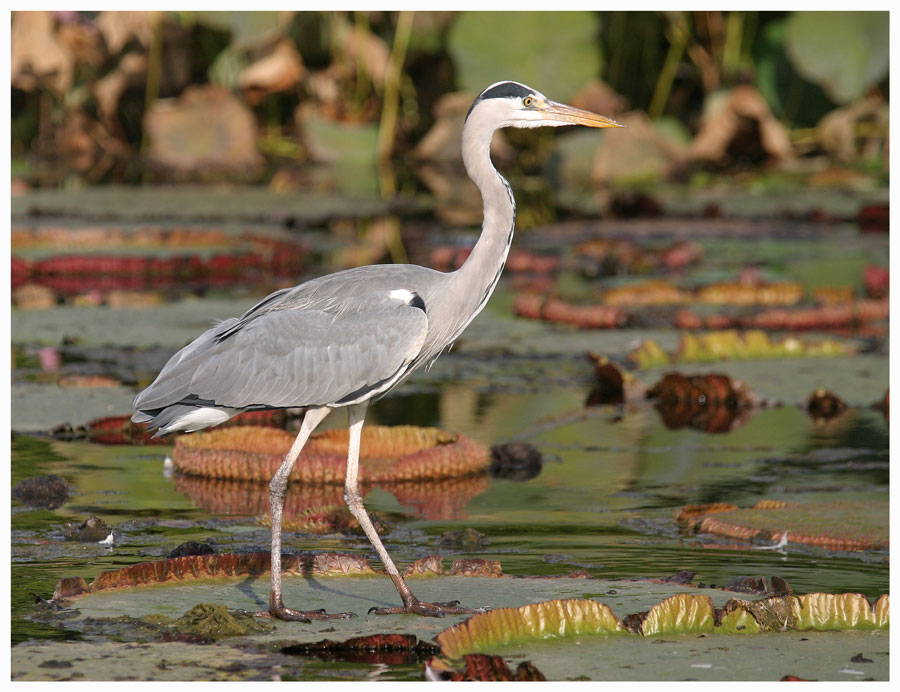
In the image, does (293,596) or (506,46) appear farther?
(506,46)

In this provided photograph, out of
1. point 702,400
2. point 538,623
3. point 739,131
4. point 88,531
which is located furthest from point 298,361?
point 739,131

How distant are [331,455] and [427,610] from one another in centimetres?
222

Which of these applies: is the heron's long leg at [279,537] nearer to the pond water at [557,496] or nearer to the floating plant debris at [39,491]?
the pond water at [557,496]

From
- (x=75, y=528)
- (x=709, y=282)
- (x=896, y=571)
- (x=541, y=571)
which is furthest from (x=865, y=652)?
(x=709, y=282)

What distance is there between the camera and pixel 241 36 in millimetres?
22688

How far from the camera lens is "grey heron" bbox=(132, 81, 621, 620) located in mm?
5203

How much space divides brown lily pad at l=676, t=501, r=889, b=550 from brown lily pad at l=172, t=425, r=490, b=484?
124cm

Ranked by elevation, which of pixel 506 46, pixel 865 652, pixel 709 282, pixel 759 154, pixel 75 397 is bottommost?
pixel 865 652

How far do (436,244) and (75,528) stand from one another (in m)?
10.00

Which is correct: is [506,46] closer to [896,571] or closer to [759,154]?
[759,154]

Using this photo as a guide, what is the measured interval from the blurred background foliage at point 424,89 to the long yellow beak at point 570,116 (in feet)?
52.5

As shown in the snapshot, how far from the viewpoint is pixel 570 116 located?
5609 mm

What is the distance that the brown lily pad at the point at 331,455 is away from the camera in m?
6.75

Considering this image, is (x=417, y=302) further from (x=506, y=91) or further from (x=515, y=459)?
(x=515, y=459)
